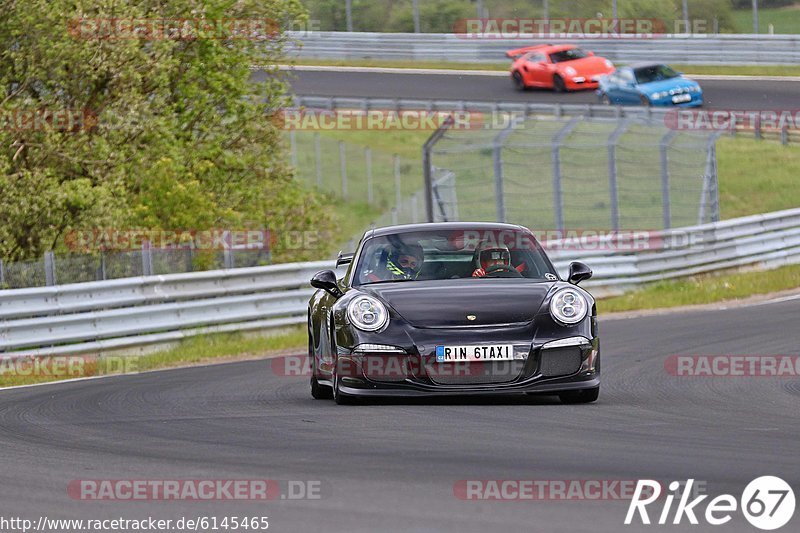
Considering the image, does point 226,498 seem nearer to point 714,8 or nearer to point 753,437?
point 753,437

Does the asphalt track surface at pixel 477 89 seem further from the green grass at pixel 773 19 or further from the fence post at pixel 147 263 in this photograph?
the fence post at pixel 147 263

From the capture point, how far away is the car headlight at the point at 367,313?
9.27 m

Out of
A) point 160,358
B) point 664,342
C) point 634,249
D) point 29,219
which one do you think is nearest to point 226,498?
point 664,342

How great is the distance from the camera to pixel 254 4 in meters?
25.0

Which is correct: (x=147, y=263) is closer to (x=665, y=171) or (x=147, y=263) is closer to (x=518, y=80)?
(x=665, y=171)

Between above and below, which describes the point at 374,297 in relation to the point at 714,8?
below

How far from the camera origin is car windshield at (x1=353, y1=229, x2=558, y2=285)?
1013cm

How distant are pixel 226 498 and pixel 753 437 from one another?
2.93 meters

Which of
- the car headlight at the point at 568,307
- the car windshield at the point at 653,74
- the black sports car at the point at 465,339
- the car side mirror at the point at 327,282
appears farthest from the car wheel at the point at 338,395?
the car windshield at the point at 653,74

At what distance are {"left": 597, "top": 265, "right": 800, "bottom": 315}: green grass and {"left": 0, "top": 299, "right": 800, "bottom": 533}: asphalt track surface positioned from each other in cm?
978

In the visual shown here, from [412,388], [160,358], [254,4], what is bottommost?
[160,358]

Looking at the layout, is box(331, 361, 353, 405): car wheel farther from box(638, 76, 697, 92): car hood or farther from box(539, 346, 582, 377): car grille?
box(638, 76, 697, 92): car hood

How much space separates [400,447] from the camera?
7324mm

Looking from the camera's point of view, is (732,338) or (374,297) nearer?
(374,297)
